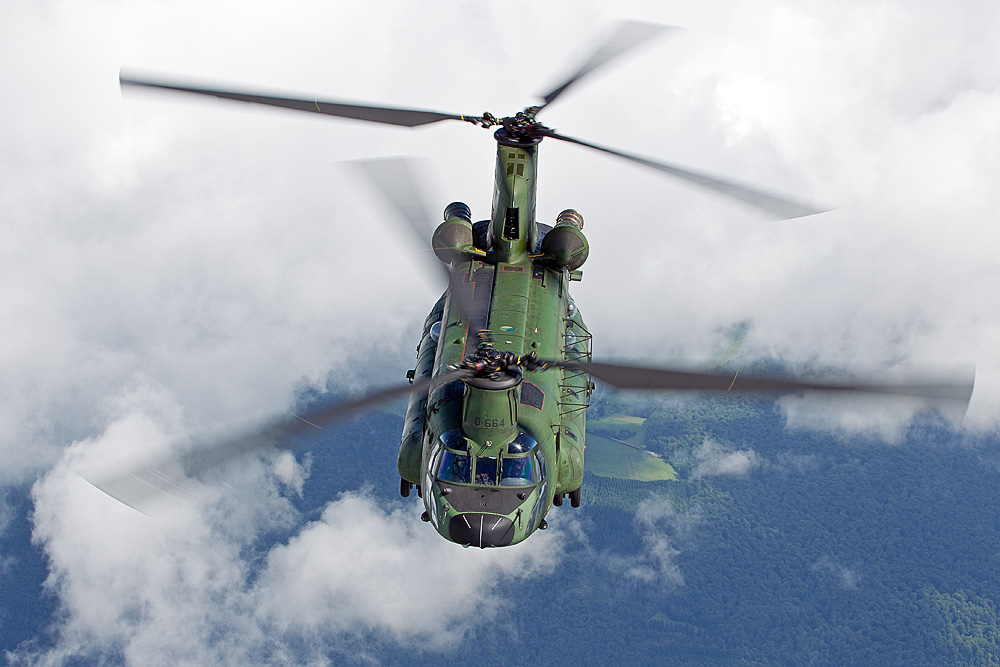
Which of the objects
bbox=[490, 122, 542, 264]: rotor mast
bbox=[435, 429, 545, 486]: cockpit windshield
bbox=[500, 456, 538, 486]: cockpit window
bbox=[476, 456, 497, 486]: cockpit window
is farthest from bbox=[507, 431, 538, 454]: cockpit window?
bbox=[490, 122, 542, 264]: rotor mast

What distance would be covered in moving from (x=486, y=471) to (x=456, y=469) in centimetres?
114

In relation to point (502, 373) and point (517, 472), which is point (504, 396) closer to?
point (502, 373)

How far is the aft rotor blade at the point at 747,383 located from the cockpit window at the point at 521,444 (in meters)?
5.04

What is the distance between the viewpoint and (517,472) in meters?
27.4

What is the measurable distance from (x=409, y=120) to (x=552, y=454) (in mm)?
14525

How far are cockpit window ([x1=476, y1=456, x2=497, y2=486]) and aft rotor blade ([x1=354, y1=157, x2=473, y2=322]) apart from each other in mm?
6868

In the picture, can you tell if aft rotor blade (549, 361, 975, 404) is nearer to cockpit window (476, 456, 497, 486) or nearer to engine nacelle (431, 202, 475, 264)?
cockpit window (476, 456, 497, 486)

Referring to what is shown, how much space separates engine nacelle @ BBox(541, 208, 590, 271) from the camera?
35625mm

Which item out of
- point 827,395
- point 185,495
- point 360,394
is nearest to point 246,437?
point 185,495

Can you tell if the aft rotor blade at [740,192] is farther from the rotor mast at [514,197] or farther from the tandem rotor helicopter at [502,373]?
the rotor mast at [514,197]

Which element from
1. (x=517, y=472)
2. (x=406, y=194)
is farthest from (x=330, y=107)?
(x=517, y=472)

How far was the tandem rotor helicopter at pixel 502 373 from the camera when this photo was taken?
69.6 ft

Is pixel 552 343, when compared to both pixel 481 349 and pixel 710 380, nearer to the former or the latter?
pixel 481 349

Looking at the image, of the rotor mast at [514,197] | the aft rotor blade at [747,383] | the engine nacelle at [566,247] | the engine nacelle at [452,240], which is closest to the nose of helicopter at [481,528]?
the aft rotor blade at [747,383]
